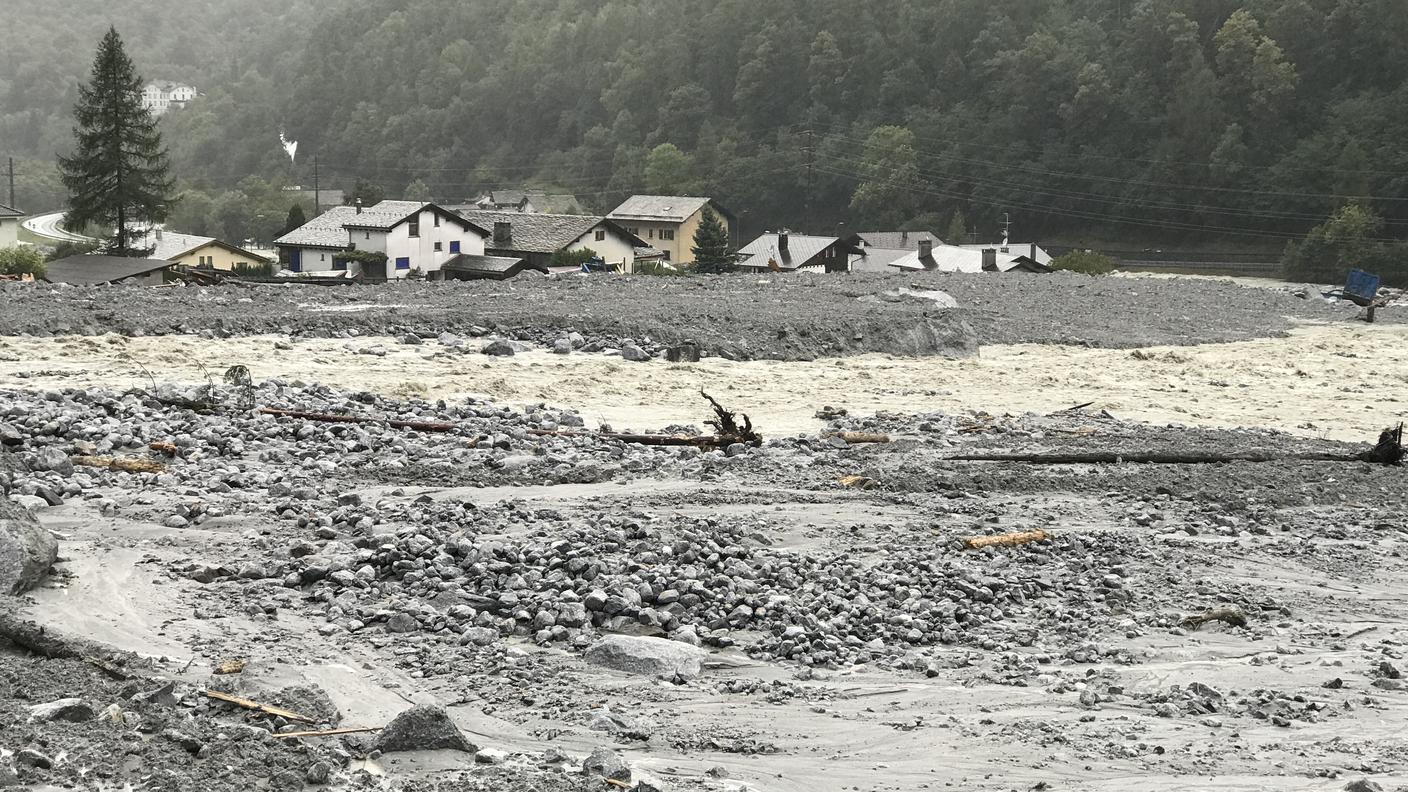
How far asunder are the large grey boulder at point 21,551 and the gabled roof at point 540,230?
52.4 meters

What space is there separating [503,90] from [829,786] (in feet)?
413

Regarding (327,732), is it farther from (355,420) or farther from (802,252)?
(802,252)

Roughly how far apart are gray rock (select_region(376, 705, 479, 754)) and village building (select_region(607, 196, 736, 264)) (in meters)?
72.8

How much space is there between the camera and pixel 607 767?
23.3 ft

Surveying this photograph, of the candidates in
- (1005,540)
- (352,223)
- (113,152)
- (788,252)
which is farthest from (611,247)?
(1005,540)

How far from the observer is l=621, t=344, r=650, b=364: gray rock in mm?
24719

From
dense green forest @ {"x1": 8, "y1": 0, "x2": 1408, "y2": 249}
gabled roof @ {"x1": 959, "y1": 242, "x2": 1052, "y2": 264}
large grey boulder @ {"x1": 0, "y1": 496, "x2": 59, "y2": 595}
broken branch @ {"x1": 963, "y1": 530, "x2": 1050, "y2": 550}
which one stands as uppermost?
dense green forest @ {"x1": 8, "y1": 0, "x2": 1408, "y2": 249}

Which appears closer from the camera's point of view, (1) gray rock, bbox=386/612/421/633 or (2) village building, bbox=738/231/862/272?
(1) gray rock, bbox=386/612/421/633

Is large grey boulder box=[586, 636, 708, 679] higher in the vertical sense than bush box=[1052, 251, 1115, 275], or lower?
lower

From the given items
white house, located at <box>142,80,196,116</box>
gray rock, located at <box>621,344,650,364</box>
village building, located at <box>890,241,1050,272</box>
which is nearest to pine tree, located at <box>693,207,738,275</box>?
village building, located at <box>890,241,1050,272</box>

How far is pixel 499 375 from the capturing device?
2227cm

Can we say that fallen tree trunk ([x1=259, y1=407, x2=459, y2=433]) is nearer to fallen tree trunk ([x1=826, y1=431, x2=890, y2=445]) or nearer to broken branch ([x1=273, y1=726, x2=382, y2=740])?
fallen tree trunk ([x1=826, y1=431, x2=890, y2=445])

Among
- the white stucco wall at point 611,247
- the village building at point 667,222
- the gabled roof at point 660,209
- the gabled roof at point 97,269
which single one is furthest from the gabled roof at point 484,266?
the gabled roof at point 660,209

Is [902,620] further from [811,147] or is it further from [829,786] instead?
[811,147]
